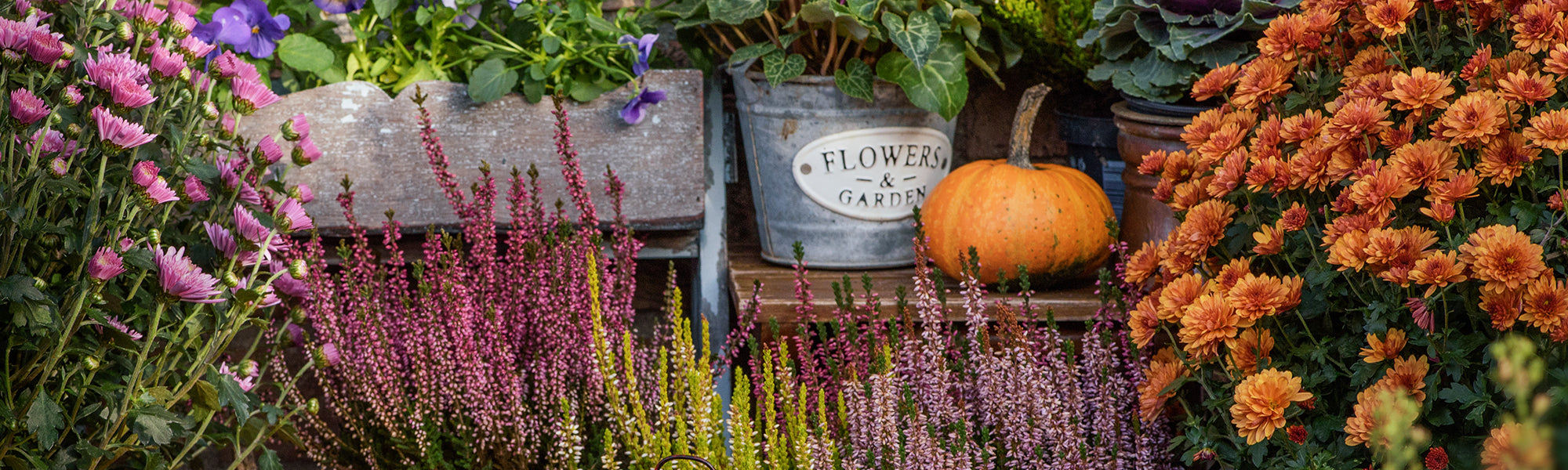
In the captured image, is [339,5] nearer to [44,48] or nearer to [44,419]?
[44,48]

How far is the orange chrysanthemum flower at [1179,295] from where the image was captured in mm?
1131

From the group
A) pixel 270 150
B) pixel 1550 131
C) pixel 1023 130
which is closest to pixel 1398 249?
pixel 1550 131

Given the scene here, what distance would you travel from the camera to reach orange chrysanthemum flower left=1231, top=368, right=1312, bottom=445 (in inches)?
39.0

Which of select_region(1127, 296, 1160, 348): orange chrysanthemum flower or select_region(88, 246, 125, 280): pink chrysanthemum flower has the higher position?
select_region(1127, 296, 1160, 348): orange chrysanthemum flower

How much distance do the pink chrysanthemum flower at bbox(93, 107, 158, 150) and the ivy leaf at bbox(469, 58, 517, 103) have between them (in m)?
0.74

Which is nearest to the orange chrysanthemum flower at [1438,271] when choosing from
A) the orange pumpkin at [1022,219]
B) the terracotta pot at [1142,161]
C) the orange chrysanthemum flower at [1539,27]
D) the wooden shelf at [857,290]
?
the orange chrysanthemum flower at [1539,27]

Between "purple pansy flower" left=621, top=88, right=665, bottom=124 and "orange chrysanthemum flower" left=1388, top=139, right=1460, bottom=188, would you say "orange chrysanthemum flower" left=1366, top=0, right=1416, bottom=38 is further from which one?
"purple pansy flower" left=621, top=88, right=665, bottom=124

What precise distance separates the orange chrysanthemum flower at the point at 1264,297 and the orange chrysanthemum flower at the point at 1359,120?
0.16m

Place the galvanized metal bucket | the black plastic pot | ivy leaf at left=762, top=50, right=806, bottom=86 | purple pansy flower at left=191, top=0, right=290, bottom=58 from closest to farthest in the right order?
purple pansy flower at left=191, top=0, right=290, bottom=58 → ivy leaf at left=762, top=50, right=806, bottom=86 → the galvanized metal bucket → the black plastic pot

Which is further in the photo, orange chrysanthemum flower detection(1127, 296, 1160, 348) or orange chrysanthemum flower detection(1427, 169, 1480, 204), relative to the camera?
orange chrysanthemum flower detection(1127, 296, 1160, 348)

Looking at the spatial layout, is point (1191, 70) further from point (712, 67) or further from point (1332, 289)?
point (712, 67)

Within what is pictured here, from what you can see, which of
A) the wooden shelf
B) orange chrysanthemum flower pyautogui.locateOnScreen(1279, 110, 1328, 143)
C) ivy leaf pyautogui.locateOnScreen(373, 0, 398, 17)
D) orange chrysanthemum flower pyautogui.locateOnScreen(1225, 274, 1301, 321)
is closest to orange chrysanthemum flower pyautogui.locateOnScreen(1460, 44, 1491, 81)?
orange chrysanthemum flower pyautogui.locateOnScreen(1279, 110, 1328, 143)

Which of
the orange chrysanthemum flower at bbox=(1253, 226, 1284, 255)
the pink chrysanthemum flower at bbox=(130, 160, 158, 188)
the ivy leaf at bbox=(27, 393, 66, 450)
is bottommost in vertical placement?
the ivy leaf at bbox=(27, 393, 66, 450)

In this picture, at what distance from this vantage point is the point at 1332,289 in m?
1.06
